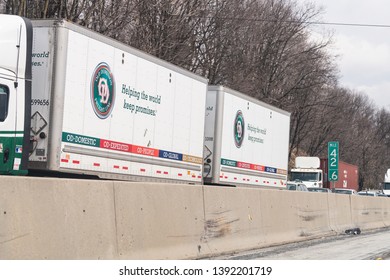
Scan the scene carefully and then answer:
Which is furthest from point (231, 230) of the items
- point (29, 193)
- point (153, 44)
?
point (153, 44)

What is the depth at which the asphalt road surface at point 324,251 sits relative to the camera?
12.6 metres

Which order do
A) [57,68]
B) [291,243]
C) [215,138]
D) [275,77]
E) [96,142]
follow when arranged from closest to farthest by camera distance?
[57,68] < [96,142] < [291,243] < [215,138] < [275,77]

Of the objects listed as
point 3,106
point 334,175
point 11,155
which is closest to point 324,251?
point 11,155

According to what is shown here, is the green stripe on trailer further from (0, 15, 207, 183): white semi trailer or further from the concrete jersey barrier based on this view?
the concrete jersey barrier

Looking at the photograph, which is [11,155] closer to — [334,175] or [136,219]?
[136,219]

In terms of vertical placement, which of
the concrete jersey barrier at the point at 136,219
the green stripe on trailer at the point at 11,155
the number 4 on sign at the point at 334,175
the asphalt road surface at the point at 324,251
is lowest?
the asphalt road surface at the point at 324,251

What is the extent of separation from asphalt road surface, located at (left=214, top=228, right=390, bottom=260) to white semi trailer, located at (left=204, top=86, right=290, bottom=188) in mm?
3374

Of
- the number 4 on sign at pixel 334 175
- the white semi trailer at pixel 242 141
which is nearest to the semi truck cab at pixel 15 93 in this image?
the white semi trailer at pixel 242 141

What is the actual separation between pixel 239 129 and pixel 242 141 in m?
0.44

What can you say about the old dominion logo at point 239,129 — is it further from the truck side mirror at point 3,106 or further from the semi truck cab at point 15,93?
the truck side mirror at point 3,106

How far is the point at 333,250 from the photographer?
1440 cm

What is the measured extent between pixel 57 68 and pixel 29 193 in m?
4.30

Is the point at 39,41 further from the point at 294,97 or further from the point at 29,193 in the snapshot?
the point at 294,97

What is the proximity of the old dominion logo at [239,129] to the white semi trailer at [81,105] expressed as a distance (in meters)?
3.99
